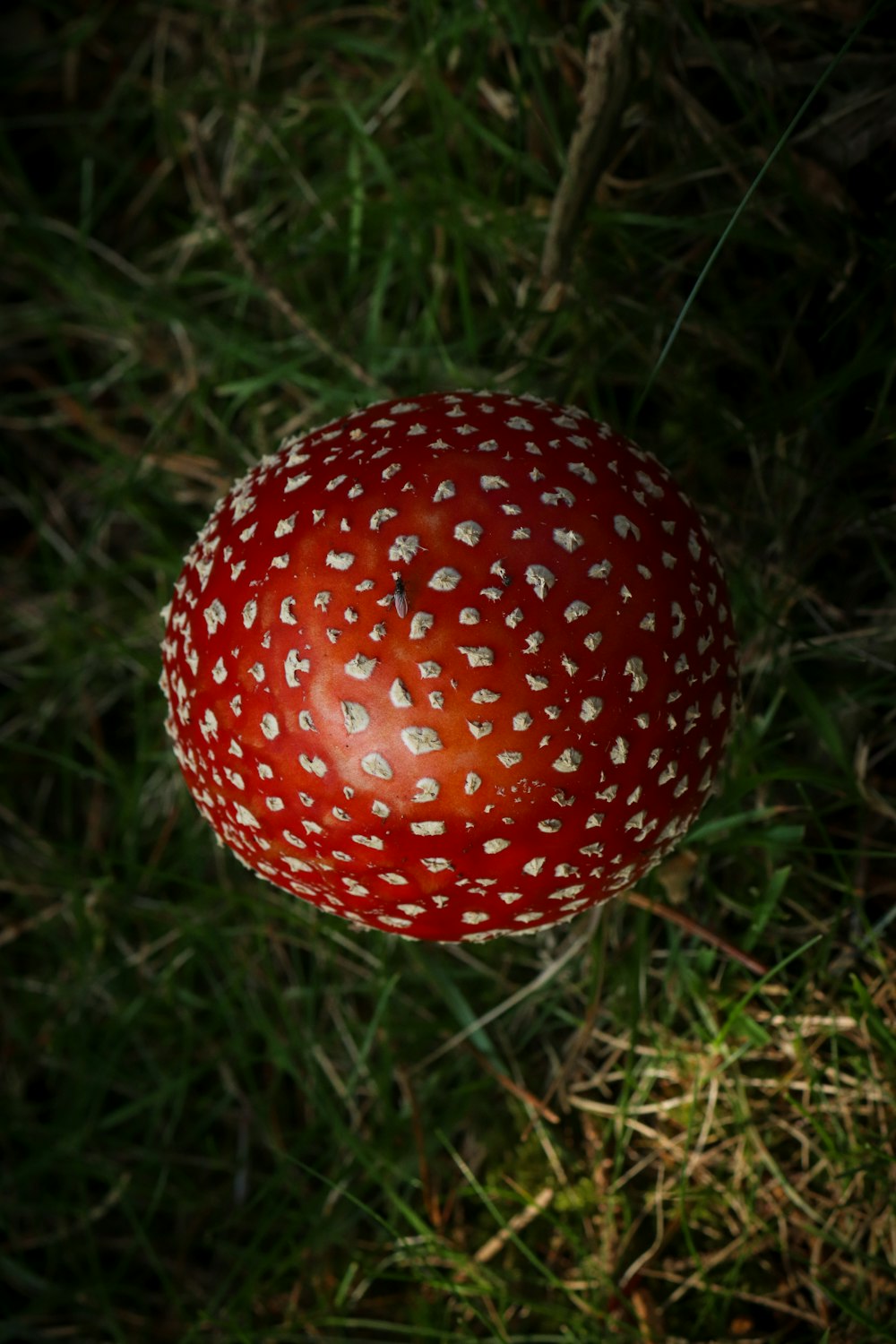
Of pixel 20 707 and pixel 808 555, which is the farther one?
pixel 20 707

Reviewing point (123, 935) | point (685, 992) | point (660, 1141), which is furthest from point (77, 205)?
point (660, 1141)

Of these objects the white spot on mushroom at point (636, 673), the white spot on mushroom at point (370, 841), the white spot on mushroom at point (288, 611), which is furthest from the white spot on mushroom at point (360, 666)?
the white spot on mushroom at point (636, 673)

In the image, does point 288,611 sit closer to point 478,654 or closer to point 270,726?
point 270,726

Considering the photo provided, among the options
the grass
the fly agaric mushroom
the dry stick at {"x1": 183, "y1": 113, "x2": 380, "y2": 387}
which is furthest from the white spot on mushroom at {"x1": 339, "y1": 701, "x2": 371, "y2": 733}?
the dry stick at {"x1": 183, "y1": 113, "x2": 380, "y2": 387}

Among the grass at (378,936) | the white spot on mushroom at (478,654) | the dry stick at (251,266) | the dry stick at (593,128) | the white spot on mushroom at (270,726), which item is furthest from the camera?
the dry stick at (251,266)

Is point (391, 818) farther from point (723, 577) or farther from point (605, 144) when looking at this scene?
point (605, 144)

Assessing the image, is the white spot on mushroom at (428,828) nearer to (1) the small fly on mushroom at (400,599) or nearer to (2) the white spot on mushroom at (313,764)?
(2) the white spot on mushroom at (313,764)

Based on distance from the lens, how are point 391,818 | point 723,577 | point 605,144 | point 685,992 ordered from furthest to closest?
point 685,992
point 605,144
point 723,577
point 391,818
